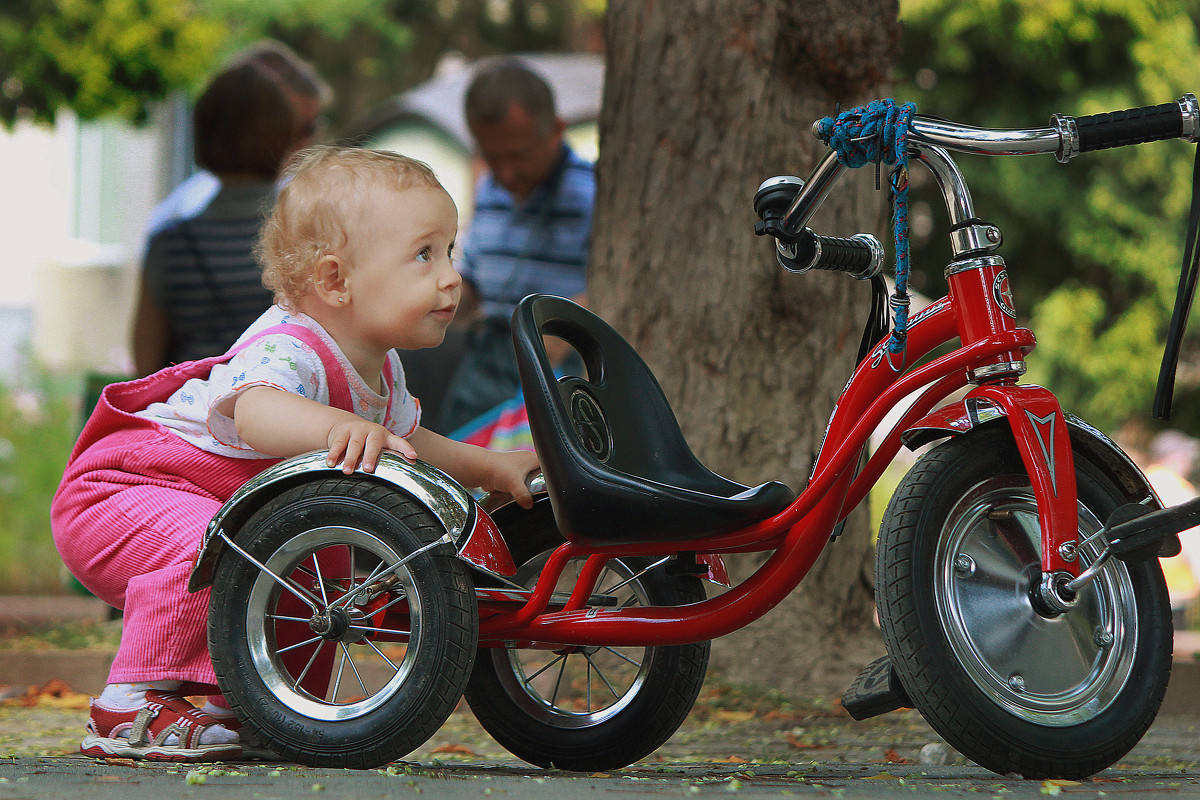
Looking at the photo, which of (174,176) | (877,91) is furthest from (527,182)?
(174,176)

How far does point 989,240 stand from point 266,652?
1.39m

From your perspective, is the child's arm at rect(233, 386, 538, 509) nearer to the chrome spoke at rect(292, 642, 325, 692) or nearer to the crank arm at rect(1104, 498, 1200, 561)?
the chrome spoke at rect(292, 642, 325, 692)

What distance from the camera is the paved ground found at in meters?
1.77

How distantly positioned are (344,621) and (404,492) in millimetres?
247

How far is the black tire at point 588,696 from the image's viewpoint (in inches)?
88.3

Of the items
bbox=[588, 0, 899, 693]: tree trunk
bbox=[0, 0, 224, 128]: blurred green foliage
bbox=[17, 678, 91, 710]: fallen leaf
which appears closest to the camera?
bbox=[588, 0, 899, 693]: tree trunk

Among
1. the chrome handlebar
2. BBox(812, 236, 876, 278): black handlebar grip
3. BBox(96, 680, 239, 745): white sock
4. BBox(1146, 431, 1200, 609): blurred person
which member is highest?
the chrome handlebar

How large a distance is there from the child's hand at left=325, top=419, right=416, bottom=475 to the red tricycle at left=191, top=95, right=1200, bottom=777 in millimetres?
27

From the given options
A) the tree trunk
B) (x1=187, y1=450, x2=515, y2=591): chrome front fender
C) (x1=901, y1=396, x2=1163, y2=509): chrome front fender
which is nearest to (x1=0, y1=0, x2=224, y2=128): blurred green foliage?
the tree trunk

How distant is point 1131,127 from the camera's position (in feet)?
5.91

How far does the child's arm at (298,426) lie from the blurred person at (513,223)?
190 cm

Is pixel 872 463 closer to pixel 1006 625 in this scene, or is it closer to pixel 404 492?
pixel 1006 625

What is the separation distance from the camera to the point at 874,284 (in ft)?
7.32

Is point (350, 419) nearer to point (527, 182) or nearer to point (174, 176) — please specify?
point (527, 182)
